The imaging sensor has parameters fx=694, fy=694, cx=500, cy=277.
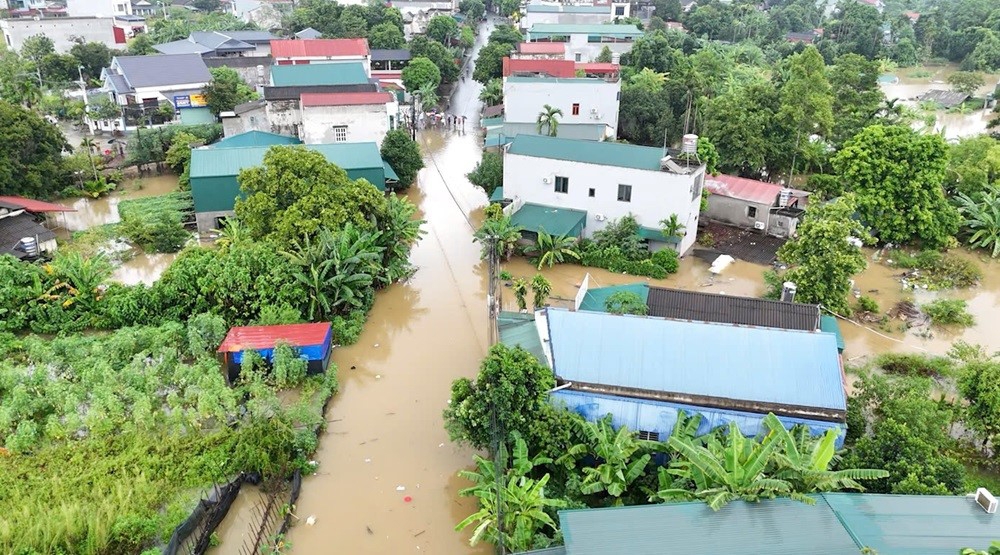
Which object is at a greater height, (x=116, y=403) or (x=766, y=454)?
(x=766, y=454)

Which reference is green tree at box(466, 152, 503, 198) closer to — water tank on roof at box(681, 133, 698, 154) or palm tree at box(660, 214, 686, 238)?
palm tree at box(660, 214, 686, 238)

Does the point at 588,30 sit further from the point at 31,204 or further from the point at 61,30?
the point at 61,30

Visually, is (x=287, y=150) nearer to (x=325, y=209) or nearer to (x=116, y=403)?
(x=325, y=209)

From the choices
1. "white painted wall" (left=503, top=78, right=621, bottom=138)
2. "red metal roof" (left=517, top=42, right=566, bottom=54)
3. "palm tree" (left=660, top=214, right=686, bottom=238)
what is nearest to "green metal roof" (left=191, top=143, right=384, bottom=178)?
"white painted wall" (left=503, top=78, right=621, bottom=138)

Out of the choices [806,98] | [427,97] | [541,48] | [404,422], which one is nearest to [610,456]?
[404,422]

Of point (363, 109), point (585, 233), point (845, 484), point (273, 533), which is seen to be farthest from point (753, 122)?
point (273, 533)

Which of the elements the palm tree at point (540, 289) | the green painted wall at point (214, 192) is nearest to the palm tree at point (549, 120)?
the green painted wall at point (214, 192)

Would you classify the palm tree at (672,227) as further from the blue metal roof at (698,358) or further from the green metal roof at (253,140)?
the green metal roof at (253,140)
